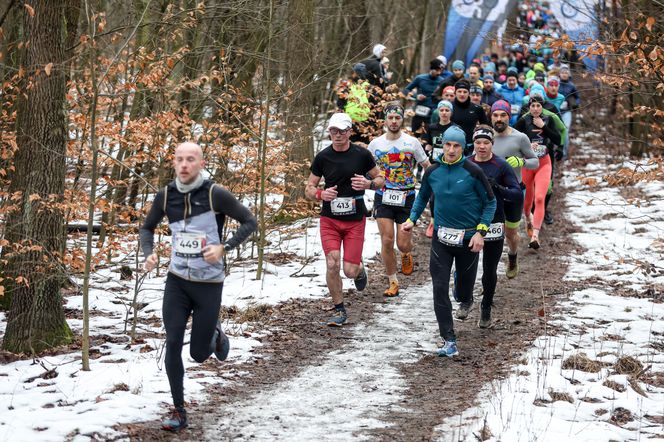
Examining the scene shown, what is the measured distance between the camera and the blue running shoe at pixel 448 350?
847 centimetres

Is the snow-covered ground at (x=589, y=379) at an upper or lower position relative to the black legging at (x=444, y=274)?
lower

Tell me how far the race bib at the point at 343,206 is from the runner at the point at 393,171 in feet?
4.32

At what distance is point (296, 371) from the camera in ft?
26.1

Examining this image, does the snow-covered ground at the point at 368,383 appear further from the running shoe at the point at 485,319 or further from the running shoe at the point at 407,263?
the running shoe at the point at 485,319

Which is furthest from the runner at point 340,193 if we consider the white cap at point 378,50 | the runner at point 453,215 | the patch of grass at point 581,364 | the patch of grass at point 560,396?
the white cap at point 378,50

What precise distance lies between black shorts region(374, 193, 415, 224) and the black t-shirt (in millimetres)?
1293

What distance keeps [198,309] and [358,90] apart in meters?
8.91

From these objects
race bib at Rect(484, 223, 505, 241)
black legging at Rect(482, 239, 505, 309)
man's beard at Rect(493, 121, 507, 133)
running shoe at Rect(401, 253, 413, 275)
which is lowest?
running shoe at Rect(401, 253, 413, 275)

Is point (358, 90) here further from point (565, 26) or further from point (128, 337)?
point (128, 337)

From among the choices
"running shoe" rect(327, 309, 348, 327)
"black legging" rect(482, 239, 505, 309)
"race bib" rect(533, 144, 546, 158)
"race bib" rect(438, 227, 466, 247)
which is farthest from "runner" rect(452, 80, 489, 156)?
"race bib" rect(438, 227, 466, 247)

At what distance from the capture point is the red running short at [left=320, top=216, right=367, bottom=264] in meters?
9.52

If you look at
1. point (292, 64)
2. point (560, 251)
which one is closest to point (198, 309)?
point (292, 64)

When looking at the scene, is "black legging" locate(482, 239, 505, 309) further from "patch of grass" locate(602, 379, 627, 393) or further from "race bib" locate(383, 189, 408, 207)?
"patch of grass" locate(602, 379, 627, 393)

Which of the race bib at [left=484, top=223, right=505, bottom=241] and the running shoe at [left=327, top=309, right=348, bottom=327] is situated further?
the running shoe at [left=327, top=309, right=348, bottom=327]
